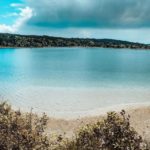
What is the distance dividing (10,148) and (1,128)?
1.10m

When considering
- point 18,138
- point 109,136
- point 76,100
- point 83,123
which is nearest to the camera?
point 109,136

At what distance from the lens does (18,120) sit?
12.4 m

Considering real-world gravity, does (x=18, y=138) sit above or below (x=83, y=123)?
above

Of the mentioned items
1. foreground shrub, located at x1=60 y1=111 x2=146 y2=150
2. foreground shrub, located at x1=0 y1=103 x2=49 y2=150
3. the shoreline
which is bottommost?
the shoreline

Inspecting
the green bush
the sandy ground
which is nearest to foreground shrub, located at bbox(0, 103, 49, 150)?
the green bush

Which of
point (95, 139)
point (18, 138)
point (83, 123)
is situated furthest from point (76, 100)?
point (95, 139)

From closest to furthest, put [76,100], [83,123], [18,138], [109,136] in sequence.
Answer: [109,136]
[18,138]
[83,123]
[76,100]

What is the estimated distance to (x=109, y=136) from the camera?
10594 mm

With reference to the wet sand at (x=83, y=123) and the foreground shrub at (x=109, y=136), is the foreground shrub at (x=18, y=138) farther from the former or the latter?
the wet sand at (x=83, y=123)

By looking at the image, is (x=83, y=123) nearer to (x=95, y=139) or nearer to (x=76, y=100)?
(x=76, y=100)

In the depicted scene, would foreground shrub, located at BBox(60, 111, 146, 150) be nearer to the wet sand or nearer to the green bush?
the green bush

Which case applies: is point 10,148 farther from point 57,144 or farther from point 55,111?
point 55,111

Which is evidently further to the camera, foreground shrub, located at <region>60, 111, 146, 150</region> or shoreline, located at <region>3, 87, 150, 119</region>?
shoreline, located at <region>3, 87, 150, 119</region>

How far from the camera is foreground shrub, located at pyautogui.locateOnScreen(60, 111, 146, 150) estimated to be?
10414 mm
